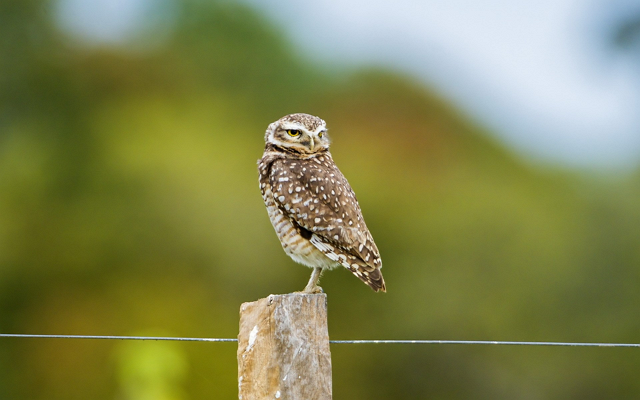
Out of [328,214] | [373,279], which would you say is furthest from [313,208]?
[373,279]

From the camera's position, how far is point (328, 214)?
16.1ft

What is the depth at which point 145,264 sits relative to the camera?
17.5m

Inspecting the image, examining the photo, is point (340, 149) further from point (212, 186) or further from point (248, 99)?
point (248, 99)

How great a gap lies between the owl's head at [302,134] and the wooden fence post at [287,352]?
191 centimetres

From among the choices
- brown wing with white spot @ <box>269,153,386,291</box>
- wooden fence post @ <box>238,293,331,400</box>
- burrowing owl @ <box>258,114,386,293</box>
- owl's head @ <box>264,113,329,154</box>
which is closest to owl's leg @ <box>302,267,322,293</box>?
burrowing owl @ <box>258,114,386,293</box>

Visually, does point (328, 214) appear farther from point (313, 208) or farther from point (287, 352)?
point (287, 352)

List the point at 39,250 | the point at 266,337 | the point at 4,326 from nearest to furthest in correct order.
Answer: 1. the point at 266,337
2. the point at 4,326
3. the point at 39,250

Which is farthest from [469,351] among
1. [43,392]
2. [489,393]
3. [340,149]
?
[43,392]

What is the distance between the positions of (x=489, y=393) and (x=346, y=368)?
2433mm

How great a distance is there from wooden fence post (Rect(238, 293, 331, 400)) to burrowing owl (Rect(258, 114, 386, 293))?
47.7 inches

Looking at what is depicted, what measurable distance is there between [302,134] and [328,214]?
0.61 metres

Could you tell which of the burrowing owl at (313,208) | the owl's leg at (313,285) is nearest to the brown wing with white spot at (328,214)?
the burrowing owl at (313,208)

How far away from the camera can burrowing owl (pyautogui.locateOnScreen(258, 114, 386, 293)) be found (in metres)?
4.80

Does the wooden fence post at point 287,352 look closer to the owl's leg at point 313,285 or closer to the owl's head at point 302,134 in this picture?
the owl's leg at point 313,285
